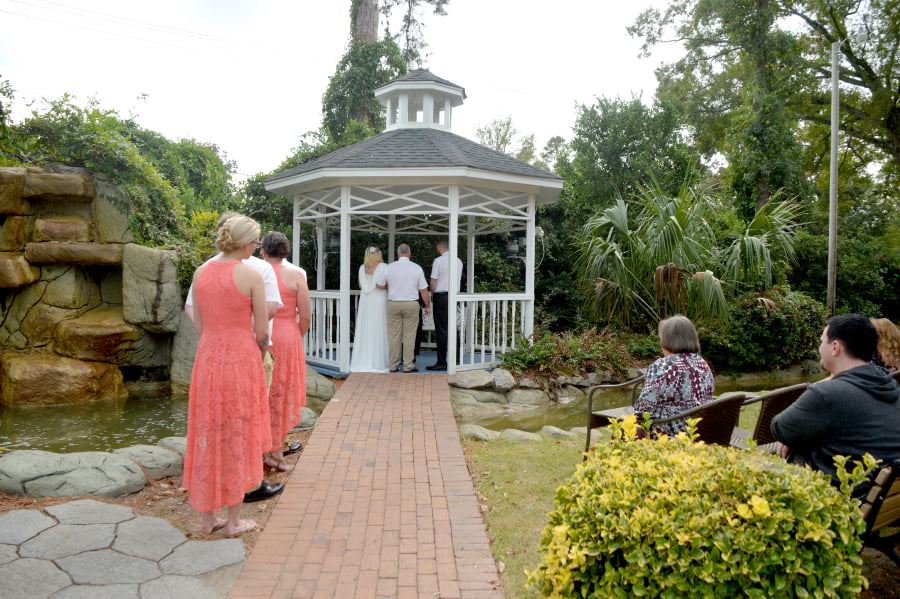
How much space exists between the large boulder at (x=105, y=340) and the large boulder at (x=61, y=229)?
1139 mm

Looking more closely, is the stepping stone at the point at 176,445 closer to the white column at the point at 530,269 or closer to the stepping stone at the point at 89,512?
the stepping stone at the point at 89,512

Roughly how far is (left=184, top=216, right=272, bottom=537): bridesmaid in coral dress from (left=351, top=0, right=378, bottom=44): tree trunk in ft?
49.2

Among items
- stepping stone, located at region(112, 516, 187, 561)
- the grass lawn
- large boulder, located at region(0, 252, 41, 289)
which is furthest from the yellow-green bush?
large boulder, located at region(0, 252, 41, 289)

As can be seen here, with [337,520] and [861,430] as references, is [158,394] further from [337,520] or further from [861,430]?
[861,430]

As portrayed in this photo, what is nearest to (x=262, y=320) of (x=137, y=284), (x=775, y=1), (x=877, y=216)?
(x=137, y=284)

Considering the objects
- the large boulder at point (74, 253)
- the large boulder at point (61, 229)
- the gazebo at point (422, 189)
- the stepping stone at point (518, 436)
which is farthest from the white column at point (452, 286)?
the large boulder at point (61, 229)

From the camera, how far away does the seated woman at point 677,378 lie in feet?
→ 13.9

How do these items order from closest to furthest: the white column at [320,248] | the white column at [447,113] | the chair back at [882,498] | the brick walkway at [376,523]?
1. the chair back at [882,498]
2. the brick walkway at [376,523]
3. the white column at [320,248]
4. the white column at [447,113]

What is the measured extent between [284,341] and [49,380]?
5311mm

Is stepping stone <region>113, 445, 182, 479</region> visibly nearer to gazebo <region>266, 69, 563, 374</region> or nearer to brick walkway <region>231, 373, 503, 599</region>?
brick walkway <region>231, 373, 503, 599</region>

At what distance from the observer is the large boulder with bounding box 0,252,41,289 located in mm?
8688

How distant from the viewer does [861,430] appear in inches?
115

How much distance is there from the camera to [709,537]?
2129 mm

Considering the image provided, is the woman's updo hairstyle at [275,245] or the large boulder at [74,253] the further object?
the large boulder at [74,253]
